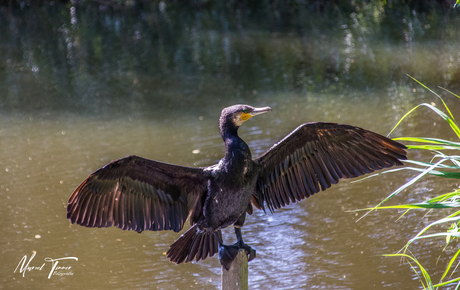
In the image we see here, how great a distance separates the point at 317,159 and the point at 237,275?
0.79 metres

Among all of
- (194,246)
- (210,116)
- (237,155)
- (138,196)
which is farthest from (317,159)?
(210,116)

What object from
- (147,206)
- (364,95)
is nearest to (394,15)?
(364,95)

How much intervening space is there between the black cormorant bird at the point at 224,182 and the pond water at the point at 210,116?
1.03 meters

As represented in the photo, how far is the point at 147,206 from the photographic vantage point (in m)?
3.00

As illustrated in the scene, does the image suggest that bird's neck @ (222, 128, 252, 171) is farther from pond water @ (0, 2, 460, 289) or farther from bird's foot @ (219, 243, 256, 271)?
pond water @ (0, 2, 460, 289)

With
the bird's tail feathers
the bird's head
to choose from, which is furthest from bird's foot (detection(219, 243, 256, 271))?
the bird's head

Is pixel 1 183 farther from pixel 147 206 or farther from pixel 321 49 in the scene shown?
pixel 321 49

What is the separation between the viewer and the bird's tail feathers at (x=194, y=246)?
9.25 feet

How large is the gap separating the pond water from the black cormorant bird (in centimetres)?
103

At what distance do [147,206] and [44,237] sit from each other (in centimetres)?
202

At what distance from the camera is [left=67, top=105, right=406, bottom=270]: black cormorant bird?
276 cm

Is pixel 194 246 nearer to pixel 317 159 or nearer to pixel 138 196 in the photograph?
pixel 138 196

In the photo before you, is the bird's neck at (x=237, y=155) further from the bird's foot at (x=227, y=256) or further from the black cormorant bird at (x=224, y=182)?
the bird's foot at (x=227, y=256)

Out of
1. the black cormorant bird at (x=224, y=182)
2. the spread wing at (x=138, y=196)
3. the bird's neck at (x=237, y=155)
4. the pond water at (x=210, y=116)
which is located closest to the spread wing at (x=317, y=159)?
the black cormorant bird at (x=224, y=182)
